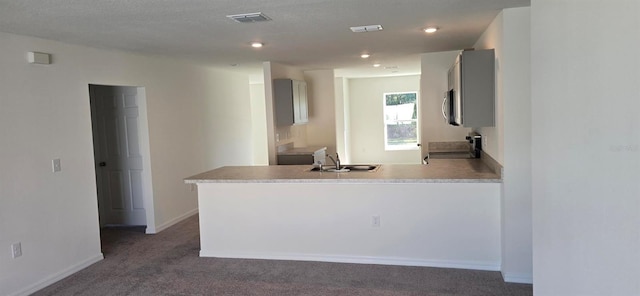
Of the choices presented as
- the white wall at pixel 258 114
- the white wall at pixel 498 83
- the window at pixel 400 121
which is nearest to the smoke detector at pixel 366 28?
the white wall at pixel 498 83

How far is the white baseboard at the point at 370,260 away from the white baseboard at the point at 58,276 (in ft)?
3.56

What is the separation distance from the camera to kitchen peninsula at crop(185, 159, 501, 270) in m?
3.74

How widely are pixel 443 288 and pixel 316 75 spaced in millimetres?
4833

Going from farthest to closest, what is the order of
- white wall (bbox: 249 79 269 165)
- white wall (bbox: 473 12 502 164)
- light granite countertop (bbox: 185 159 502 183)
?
white wall (bbox: 249 79 269 165) → light granite countertop (bbox: 185 159 502 183) → white wall (bbox: 473 12 502 164)

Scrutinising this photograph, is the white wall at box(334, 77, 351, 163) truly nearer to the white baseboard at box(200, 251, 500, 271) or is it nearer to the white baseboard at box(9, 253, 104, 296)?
the white baseboard at box(200, 251, 500, 271)

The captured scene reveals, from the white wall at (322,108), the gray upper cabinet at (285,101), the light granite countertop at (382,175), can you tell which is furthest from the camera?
the white wall at (322,108)

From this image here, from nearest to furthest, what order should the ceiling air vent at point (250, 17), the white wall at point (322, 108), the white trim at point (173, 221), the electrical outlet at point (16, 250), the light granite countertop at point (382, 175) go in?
the ceiling air vent at point (250, 17), the electrical outlet at point (16, 250), the light granite countertop at point (382, 175), the white trim at point (173, 221), the white wall at point (322, 108)

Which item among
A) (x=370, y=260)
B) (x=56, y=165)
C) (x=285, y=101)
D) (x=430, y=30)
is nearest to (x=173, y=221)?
(x=56, y=165)

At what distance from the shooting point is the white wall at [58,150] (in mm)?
3527

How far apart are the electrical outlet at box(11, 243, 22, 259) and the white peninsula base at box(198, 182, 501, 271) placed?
5.05 feet

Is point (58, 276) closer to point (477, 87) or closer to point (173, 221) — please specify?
point (173, 221)

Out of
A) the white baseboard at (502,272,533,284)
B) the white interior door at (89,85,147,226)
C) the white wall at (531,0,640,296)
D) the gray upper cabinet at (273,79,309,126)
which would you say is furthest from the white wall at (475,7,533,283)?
the white interior door at (89,85,147,226)

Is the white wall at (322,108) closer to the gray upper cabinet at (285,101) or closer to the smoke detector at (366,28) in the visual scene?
the gray upper cabinet at (285,101)

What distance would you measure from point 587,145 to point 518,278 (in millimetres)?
2403
